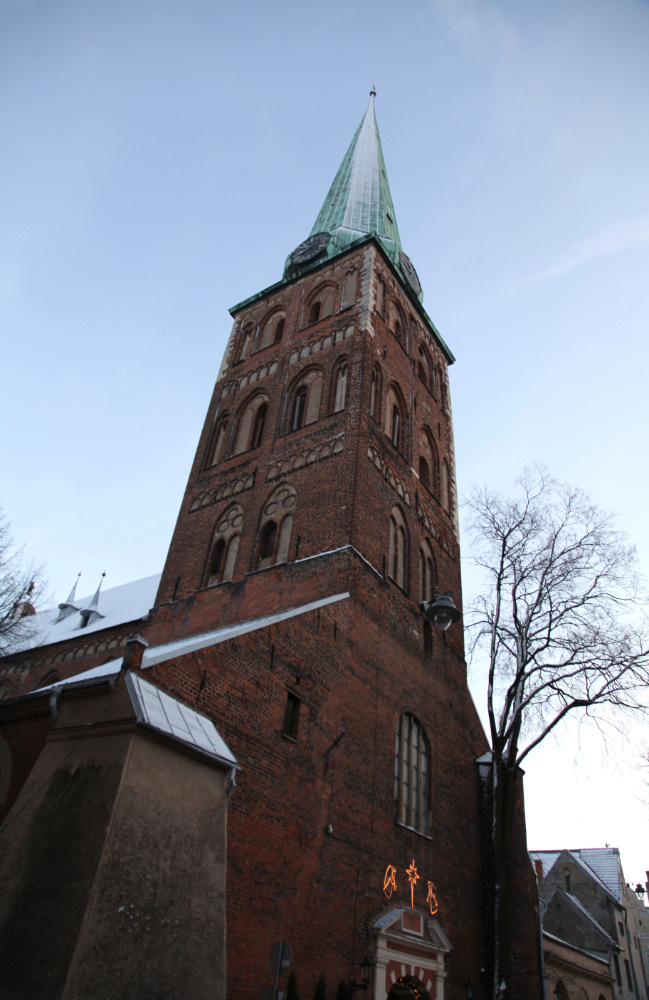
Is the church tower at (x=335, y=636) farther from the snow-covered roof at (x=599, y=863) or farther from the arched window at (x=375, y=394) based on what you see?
the snow-covered roof at (x=599, y=863)

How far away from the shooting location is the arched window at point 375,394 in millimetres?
18172

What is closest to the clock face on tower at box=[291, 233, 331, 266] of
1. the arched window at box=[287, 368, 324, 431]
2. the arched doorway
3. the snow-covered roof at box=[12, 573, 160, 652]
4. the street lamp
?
the arched window at box=[287, 368, 324, 431]

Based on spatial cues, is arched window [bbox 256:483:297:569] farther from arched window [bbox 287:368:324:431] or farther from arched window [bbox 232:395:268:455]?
arched window [bbox 232:395:268:455]

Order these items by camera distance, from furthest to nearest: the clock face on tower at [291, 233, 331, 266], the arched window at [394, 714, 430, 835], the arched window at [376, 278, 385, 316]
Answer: the clock face on tower at [291, 233, 331, 266], the arched window at [376, 278, 385, 316], the arched window at [394, 714, 430, 835]

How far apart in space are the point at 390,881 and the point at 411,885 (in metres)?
0.83

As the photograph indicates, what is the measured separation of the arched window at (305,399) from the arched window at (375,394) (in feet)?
4.80

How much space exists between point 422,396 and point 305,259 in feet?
22.7

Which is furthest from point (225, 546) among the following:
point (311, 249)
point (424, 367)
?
point (311, 249)

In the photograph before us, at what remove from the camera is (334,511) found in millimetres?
15172

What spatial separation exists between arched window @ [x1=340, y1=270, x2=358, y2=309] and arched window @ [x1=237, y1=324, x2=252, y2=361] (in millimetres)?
3884

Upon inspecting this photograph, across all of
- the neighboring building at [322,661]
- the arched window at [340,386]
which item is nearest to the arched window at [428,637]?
the neighboring building at [322,661]

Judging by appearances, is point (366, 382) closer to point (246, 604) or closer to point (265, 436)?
point (265, 436)

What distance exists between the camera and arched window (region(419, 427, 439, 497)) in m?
20.5

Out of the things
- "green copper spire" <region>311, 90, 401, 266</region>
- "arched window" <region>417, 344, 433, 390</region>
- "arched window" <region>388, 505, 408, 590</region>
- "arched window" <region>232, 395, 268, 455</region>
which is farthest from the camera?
"green copper spire" <region>311, 90, 401, 266</region>
